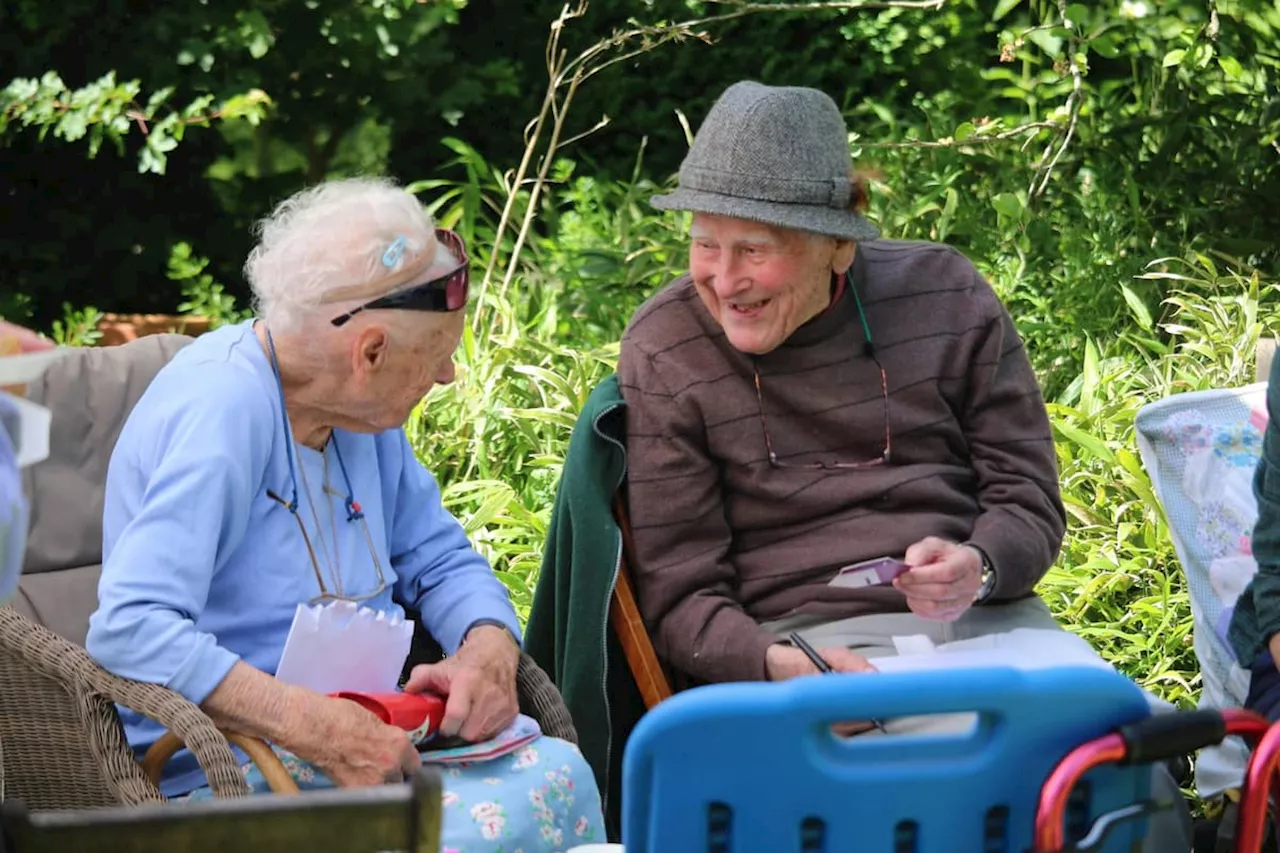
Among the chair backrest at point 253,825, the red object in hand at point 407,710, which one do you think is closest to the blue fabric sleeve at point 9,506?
the chair backrest at point 253,825

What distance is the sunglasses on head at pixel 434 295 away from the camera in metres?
2.65

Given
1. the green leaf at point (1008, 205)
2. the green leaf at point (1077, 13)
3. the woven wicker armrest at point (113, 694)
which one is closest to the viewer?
the woven wicker armrest at point (113, 694)

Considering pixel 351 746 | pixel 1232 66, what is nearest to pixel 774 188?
pixel 351 746

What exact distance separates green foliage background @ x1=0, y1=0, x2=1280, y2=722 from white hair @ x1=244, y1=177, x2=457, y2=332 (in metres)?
1.68

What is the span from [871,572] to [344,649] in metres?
0.84

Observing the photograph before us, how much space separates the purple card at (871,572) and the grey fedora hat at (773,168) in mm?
537

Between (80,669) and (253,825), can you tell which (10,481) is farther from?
(80,669)

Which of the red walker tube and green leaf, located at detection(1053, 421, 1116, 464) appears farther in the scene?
green leaf, located at detection(1053, 421, 1116, 464)

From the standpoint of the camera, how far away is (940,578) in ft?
9.30

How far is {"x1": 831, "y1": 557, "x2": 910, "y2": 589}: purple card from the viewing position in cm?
282

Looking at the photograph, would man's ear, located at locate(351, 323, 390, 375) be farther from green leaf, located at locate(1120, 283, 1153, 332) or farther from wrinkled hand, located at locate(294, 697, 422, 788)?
green leaf, located at locate(1120, 283, 1153, 332)

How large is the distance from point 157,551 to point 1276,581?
5.56 feet

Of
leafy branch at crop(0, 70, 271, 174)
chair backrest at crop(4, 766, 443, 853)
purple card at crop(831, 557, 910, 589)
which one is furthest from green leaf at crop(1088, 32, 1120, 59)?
chair backrest at crop(4, 766, 443, 853)

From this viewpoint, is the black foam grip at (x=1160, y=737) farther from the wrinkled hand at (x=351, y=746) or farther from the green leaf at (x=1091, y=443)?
the green leaf at (x=1091, y=443)
